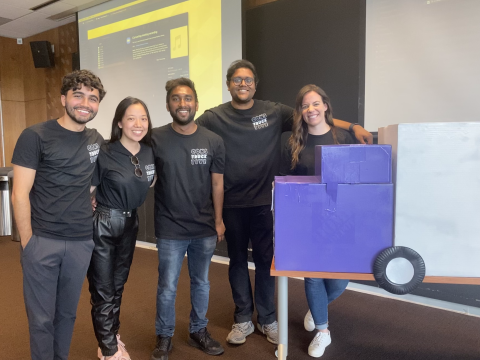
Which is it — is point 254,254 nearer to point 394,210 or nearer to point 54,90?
point 394,210

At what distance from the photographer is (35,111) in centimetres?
646

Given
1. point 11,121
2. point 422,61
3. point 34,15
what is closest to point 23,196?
point 422,61

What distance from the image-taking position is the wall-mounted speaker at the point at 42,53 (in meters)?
5.70

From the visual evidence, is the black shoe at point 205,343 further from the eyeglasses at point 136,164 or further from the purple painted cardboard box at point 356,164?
the purple painted cardboard box at point 356,164

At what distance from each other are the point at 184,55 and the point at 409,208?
3.16m

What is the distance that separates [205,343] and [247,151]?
111 cm

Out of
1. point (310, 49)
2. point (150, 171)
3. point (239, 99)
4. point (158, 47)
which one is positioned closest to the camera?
point (150, 171)

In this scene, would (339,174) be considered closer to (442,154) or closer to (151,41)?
(442,154)

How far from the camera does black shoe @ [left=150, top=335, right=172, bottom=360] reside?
6.63ft

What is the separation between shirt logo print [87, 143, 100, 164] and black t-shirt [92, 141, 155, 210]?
6cm

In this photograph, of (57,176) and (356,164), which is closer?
(356,164)

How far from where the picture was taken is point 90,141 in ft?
5.72

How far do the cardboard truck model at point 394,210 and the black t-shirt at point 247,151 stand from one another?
0.83 meters

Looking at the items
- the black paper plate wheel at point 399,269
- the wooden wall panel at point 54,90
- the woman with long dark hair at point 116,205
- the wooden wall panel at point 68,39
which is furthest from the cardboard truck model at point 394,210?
the wooden wall panel at point 54,90
